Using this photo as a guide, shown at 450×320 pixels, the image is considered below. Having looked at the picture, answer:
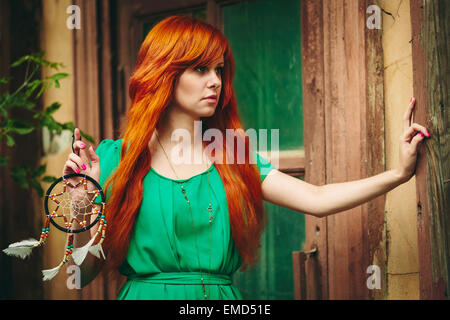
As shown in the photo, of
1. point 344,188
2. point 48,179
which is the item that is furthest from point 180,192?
point 48,179

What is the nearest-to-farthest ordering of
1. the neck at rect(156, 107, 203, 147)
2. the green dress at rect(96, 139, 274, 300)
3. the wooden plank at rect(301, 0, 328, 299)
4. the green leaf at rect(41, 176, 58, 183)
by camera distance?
the green dress at rect(96, 139, 274, 300)
the neck at rect(156, 107, 203, 147)
the wooden plank at rect(301, 0, 328, 299)
the green leaf at rect(41, 176, 58, 183)

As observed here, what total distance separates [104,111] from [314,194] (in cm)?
125

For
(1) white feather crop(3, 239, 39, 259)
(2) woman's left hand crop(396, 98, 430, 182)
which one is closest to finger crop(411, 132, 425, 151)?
(2) woman's left hand crop(396, 98, 430, 182)

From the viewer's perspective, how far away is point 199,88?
5.37ft

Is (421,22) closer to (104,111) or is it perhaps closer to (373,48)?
(373,48)

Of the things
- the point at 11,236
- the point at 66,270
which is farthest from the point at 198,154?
the point at 11,236

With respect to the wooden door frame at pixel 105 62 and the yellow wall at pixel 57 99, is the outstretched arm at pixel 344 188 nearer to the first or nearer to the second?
the wooden door frame at pixel 105 62

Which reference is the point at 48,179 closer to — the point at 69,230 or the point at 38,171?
the point at 38,171

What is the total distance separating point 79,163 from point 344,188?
82 cm

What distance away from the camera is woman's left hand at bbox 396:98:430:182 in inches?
56.6

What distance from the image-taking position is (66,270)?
239 centimetres

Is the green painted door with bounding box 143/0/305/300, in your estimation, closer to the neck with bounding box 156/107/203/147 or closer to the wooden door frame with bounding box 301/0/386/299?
the wooden door frame with bounding box 301/0/386/299

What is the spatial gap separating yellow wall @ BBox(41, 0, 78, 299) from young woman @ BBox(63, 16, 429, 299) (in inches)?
34.6
